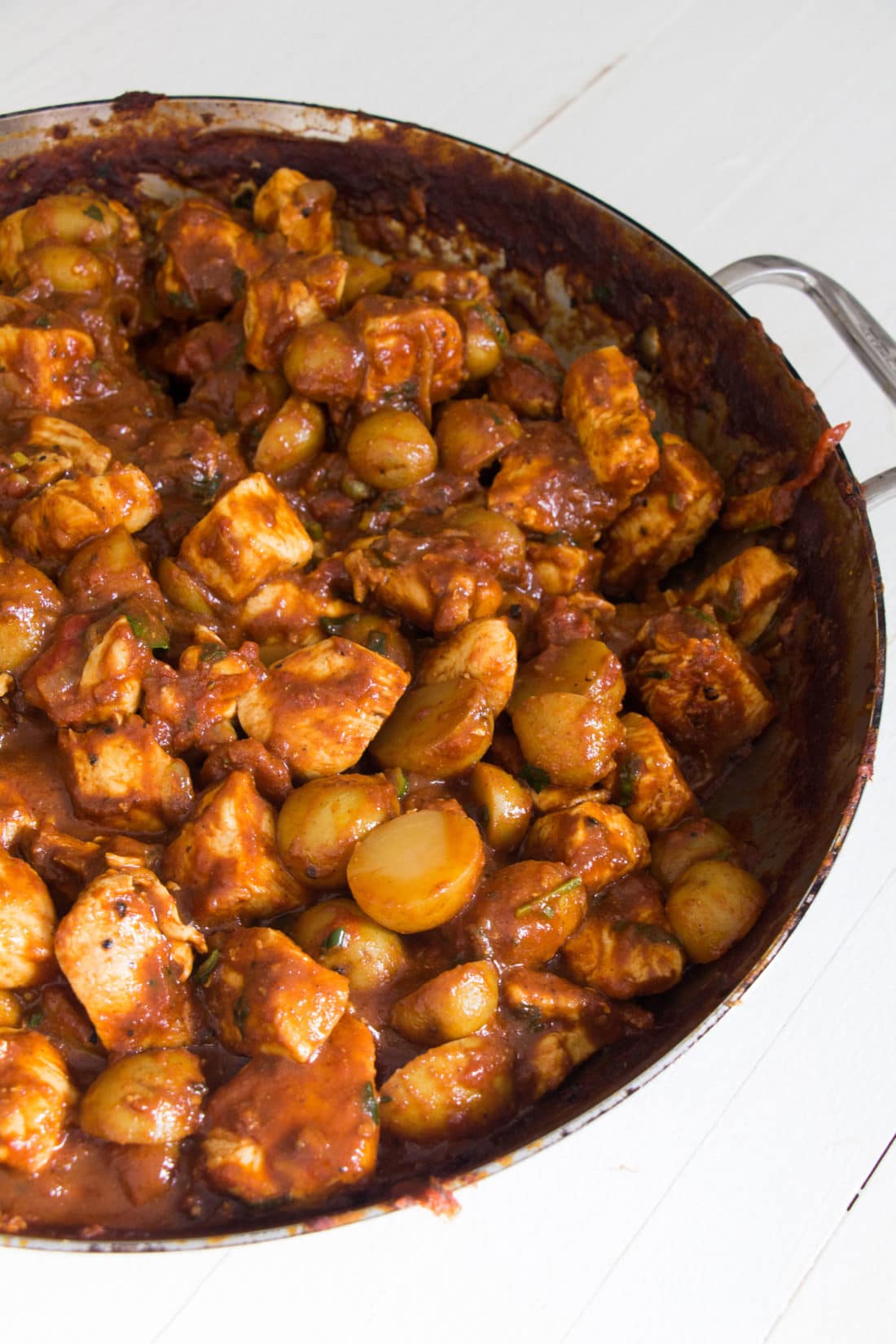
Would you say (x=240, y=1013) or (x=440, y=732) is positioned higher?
(x=440, y=732)

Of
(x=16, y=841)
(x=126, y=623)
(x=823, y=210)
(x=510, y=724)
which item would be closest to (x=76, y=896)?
(x=16, y=841)

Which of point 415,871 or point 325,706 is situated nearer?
point 415,871

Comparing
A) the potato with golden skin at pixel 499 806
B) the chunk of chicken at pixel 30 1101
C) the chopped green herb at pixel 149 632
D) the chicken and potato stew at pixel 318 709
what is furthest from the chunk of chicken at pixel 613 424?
the chunk of chicken at pixel 30 1101

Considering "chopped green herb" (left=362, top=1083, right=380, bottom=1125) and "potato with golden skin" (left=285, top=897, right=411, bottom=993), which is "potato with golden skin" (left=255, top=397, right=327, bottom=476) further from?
"chopped green herb" (left=362, top=1083, right=380, bottom=1125)

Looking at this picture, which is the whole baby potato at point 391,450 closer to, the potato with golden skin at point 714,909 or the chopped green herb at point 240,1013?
the potato with golden skin at point 714,909

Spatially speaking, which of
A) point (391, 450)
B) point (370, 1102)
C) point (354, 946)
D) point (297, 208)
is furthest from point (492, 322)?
point (370, 1102)

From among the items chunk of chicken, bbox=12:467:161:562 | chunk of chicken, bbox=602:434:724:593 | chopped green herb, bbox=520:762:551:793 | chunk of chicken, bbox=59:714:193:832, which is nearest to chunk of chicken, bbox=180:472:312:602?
chunk of chicken, bbox=12:467:161:562

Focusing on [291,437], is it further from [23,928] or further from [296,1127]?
[296,1127]
